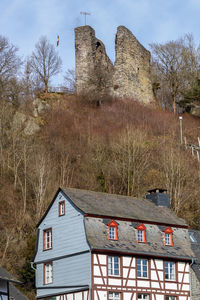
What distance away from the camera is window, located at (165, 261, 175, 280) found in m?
33.9

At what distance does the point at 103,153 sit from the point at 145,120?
11.1 m

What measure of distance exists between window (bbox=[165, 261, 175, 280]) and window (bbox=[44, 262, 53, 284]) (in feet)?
20.3

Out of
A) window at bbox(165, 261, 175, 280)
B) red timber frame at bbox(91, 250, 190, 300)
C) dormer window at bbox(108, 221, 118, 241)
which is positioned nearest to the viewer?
red timber frame at bbox(91, 250, 190, 300)

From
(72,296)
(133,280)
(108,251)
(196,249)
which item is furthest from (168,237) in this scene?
(72,296)

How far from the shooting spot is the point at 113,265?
32.0 m

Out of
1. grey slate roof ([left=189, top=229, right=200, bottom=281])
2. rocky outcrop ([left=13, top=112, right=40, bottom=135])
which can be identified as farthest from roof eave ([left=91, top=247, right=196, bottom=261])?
rocky outcrop ([left=13, top=112, right=40, bottom=135])

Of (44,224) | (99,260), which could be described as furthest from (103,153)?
(99,260)

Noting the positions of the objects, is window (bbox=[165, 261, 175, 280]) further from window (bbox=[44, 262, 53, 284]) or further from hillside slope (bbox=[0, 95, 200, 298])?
hillside slope (bbox=[0, 95, 200, 298])

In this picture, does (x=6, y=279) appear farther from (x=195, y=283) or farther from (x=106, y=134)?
(x=106, y=134)

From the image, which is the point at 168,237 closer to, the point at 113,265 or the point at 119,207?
the point at 119,207

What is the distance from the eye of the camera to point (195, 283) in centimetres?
3438

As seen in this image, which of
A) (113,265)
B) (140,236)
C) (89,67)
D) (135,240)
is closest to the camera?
(113,265)

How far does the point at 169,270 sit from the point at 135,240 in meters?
2.64

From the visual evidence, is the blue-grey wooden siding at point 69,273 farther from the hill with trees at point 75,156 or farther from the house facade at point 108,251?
the hill with trees at point 75,156
